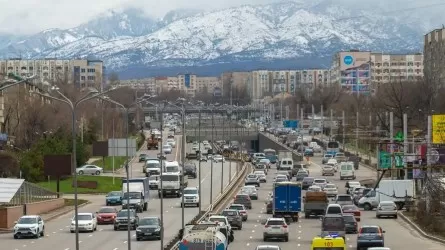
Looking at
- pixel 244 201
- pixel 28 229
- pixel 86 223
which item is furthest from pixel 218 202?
pixel 28 229

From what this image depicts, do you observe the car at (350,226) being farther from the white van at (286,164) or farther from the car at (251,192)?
the white van at (286,164)

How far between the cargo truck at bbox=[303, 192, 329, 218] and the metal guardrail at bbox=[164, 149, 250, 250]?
5507mm

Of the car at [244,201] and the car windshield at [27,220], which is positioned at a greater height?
the car windshield at [27,220]

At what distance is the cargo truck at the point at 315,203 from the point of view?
70.5m

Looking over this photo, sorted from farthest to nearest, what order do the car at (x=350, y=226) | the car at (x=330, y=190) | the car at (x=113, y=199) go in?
the car at (x=330, y=190) → the car at (x=113, y=199) → the car at (x=350, y=226)

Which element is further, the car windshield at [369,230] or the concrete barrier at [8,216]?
the concrete barrier at [8,216]

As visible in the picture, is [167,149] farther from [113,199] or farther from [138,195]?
[138,195]

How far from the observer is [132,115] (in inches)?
7308

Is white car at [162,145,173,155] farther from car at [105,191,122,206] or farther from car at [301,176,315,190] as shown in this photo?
car at [105,191,122,206]

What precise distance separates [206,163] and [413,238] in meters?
77.5

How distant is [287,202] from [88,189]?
29.0 m

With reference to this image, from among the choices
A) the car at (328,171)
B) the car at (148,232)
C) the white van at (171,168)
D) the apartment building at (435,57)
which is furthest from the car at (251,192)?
the apartment building at (435,57)

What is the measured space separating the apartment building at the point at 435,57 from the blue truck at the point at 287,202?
337ft

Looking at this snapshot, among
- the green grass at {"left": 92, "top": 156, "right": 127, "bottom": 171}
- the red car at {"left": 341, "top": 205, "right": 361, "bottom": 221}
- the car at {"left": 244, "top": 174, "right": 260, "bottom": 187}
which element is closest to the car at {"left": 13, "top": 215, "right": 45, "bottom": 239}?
the red car at {"left": 341, "top": 205, "right": 361, "bottom": 221}
